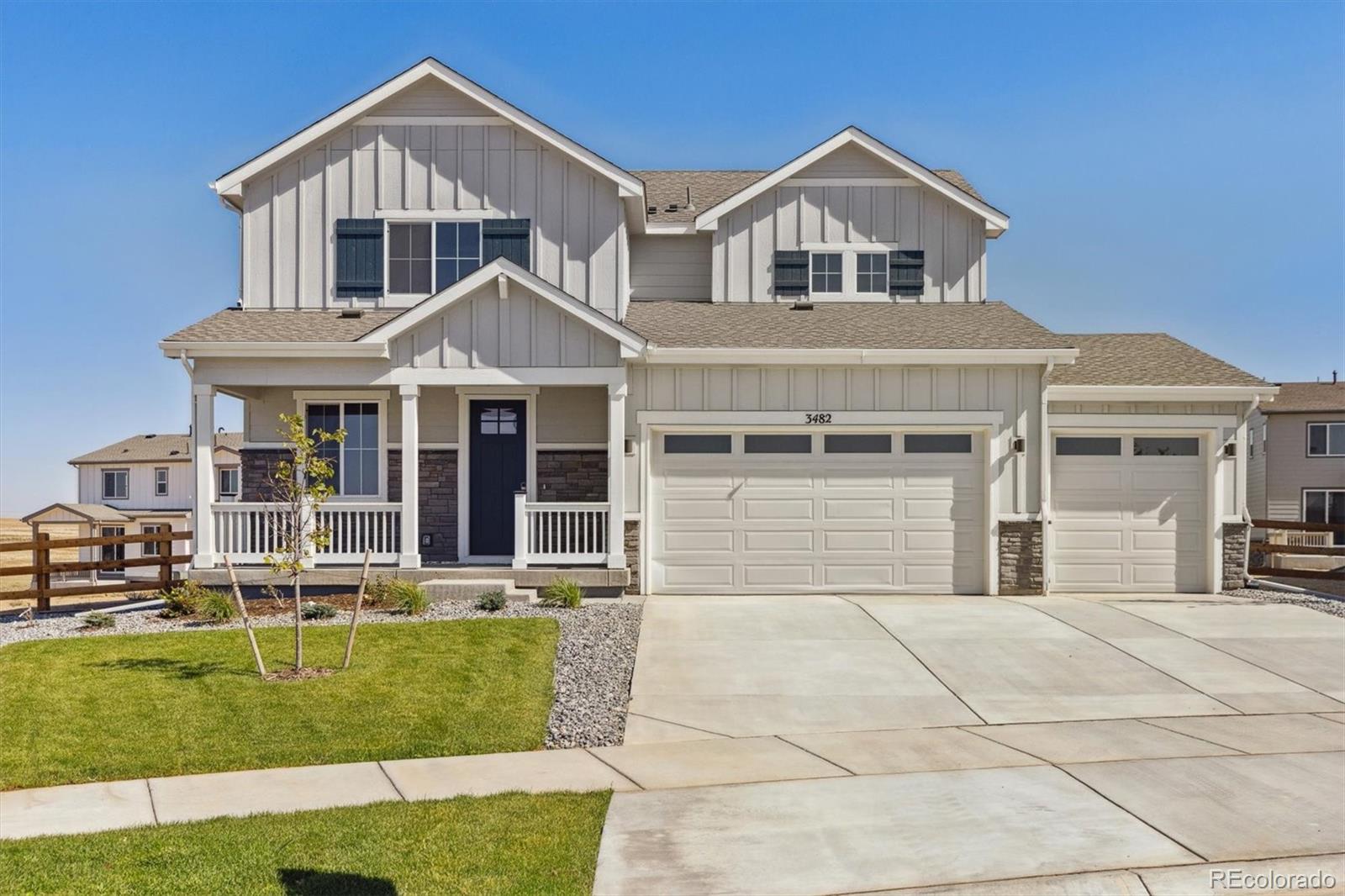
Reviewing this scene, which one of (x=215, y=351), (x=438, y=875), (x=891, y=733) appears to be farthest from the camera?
(x=215, y=351)

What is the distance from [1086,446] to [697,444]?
6042 millimetres

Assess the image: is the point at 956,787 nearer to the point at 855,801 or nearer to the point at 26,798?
the point at 855,801

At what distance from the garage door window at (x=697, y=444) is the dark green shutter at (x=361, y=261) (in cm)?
544

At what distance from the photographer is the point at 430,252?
1562 cm

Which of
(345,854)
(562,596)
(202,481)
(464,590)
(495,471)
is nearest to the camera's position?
(345,854)

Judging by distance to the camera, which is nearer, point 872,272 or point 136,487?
point 872,272

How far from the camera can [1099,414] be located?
14695 millimetres

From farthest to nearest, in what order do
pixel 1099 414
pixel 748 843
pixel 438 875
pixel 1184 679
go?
1. pixel 1099 414
2. pixel 1184 679
3. pixel 748 843
4. pixel 438 875

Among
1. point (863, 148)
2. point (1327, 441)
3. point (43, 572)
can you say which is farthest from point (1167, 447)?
point (1327, 441)

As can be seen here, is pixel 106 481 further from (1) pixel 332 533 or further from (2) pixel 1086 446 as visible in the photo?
(2) pixel 1086 446

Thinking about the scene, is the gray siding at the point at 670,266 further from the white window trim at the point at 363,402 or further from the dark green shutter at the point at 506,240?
the white window trim at the point at 363,402

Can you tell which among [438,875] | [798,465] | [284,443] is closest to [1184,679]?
[798,465]

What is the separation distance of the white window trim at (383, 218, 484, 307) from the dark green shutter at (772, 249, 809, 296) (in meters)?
5.06

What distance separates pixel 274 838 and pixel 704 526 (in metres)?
9.15
